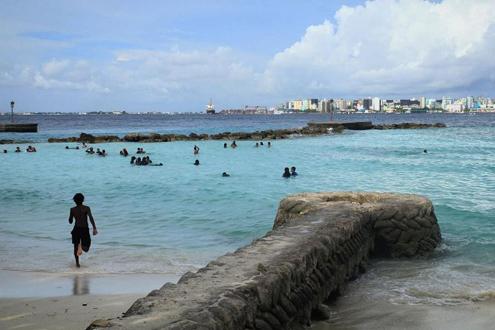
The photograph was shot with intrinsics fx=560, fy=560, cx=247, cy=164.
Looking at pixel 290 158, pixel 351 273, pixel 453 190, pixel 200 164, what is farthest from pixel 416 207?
pixel 290 158

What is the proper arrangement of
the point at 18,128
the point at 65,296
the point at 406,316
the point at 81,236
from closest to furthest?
the point at 406,316 → the point at 65,296 → the point at 81,236 → the point at 18,128

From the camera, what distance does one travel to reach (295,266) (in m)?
6.99

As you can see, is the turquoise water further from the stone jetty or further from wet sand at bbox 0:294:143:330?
the stone jetty

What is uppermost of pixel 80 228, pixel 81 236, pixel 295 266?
pixel 295 266

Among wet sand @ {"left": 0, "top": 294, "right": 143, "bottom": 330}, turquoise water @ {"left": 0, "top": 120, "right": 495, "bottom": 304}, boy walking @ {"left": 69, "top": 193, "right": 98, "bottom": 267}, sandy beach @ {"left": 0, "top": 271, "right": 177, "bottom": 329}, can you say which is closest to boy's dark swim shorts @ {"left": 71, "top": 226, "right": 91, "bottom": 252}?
boy walking @ {"left": 69, "top": 193, "right": 98, "bottom": 267}

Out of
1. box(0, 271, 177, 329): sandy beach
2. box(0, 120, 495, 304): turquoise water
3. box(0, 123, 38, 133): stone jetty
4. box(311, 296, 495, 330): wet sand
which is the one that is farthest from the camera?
box(0, 123, 38, 133): stone jetty

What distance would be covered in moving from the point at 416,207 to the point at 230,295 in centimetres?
647

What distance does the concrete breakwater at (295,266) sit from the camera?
5406 millimetres

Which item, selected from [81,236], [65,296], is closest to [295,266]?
[65,296]

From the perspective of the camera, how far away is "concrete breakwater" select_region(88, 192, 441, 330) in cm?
541

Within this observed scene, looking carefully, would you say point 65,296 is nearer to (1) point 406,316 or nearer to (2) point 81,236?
(2) point 81,236

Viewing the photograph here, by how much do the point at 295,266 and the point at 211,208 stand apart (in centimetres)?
1112

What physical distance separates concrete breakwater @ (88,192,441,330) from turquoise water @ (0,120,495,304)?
578 mm

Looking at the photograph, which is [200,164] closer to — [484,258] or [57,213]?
[57,213]
